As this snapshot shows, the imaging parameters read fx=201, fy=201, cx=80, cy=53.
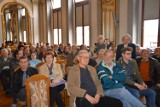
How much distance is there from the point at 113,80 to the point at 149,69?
3.37 ft

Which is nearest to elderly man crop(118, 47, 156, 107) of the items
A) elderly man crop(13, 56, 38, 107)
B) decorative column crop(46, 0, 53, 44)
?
elderly man crop(13, 56, 38, 107)

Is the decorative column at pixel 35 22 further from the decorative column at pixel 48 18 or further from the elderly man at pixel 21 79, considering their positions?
the elderly man at pixel 21 79

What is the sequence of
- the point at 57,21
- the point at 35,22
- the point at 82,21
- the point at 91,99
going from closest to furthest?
the point at 91,99, the point at 82,21, the point at 57,21, the point at 35,22

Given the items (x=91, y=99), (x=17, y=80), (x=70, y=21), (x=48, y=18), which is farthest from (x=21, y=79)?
(x=48, y=18)

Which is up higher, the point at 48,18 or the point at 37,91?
the point at 48,18

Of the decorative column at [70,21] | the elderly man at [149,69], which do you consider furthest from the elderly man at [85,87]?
the decorative column at [70,21]

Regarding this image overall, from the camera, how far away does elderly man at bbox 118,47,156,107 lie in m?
3.28

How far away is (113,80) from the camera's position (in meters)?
3.03

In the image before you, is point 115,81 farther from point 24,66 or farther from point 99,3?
point 99,3

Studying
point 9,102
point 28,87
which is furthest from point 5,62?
point 28,87

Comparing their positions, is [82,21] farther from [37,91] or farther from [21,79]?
[37,91]

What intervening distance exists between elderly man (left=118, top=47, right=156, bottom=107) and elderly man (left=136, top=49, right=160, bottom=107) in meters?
0.33

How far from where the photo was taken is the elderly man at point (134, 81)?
3.28 metres

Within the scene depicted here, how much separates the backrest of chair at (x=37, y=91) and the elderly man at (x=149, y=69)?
1.80m
